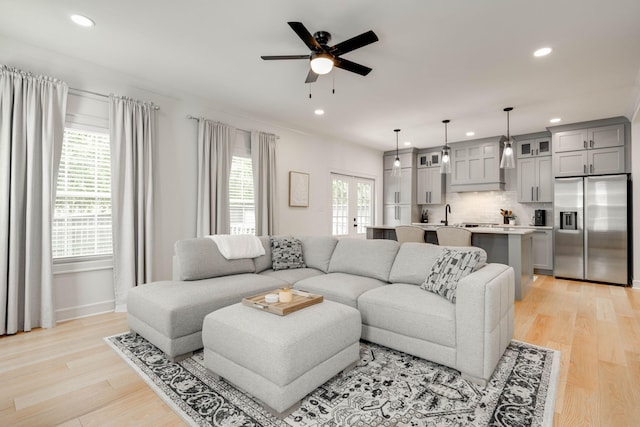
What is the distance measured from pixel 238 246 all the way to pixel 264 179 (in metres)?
1.78

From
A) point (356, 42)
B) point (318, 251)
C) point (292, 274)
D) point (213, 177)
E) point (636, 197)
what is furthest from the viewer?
point (636, 197)

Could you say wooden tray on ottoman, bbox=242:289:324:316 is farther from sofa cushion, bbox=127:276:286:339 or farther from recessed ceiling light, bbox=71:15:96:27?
recessed ceiling light, bbox=71:15:96:27

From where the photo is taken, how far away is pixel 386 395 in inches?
77.6

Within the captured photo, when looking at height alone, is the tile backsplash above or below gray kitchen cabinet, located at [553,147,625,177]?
below

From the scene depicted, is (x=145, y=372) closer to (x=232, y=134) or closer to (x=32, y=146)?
(x=32, y=146)

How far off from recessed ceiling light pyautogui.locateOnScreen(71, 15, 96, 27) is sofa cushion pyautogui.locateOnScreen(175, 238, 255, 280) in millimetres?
1993

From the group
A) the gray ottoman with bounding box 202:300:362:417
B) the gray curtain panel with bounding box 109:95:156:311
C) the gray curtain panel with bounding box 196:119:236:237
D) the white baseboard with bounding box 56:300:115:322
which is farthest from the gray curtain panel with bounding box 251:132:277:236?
the gray ottoman with bounding box 202:300:362:417

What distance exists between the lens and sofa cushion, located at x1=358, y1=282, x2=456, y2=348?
223 cm

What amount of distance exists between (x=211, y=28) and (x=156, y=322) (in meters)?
2.45

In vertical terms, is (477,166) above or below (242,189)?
above

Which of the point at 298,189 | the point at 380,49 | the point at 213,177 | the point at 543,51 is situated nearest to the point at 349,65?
the point at 380,49

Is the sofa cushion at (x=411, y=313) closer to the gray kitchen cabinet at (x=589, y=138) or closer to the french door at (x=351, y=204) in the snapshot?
the french door at (x=351, y=204)

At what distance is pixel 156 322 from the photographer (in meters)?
2.46

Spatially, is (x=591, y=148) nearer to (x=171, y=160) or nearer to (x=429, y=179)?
(x=429, y=179)
